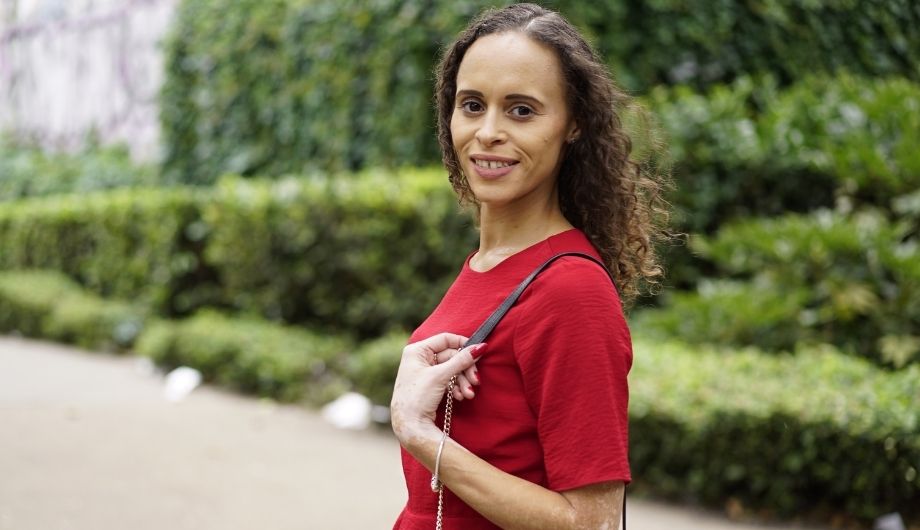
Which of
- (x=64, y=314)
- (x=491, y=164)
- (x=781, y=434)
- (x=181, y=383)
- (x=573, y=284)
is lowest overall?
(x=64, y=314)

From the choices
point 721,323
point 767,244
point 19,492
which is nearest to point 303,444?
point 19,492

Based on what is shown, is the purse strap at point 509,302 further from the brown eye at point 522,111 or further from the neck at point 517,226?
the brown eye at point 522,111

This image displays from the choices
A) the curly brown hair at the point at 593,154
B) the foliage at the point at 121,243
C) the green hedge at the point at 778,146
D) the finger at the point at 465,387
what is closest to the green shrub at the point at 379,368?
the green hedge at the point at 778,146

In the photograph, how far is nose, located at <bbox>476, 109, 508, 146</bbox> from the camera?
172 centimetres

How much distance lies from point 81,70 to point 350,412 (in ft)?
56.6

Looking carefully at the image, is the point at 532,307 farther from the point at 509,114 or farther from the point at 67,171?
the point at 67,171

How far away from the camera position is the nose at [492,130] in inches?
67.9

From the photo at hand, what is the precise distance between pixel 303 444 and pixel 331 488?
1.04m

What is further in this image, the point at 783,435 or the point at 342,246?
the point at 342,246

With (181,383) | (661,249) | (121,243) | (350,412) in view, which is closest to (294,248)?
(181,383)

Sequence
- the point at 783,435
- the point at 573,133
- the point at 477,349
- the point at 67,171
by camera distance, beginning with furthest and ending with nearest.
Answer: the point at 67,171
the point at 783,435
the point at 573,133
the point at 477,349

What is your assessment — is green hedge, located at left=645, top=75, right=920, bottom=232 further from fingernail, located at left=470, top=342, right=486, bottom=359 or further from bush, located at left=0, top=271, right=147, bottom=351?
bush, located at left=0, top=271, right=147, bottom=351

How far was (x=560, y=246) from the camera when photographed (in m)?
1.75

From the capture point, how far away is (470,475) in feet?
5.28
